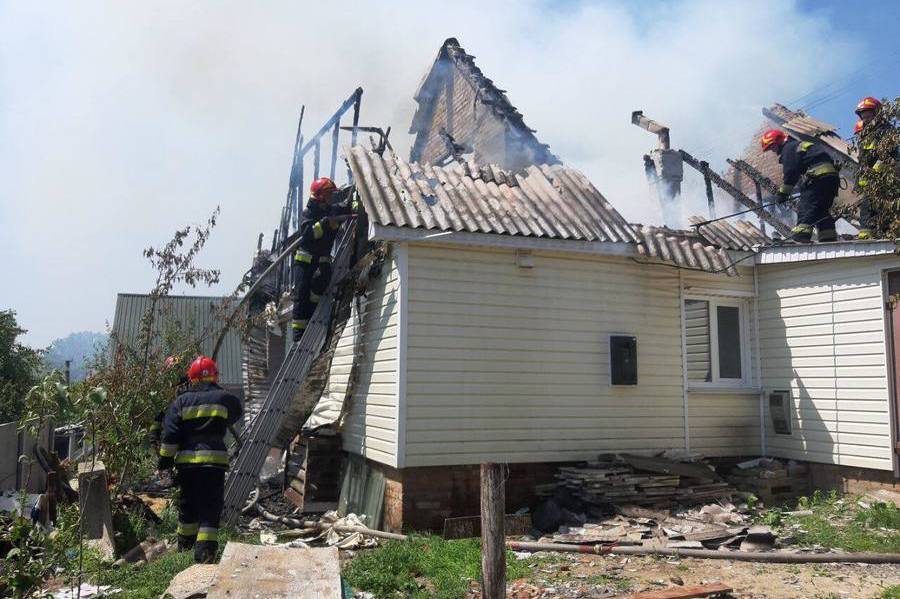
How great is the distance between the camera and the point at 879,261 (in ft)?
27.3

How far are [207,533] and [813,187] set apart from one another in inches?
328

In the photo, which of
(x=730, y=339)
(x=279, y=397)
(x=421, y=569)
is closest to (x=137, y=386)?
(x=279, y=397)

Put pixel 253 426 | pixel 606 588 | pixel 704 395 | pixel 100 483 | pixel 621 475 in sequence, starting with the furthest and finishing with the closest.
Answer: pixel 704 395, pixel 253 426, pixel 621 475, pixel 100 483, pixel 606 588

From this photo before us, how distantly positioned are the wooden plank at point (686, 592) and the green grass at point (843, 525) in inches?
79.7

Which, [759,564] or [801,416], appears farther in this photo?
[801,416]

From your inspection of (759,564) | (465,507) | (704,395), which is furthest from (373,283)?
(759,564)

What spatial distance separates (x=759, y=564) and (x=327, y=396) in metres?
6.00

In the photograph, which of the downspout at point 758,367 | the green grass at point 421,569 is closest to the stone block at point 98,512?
the green grass at point 421,569

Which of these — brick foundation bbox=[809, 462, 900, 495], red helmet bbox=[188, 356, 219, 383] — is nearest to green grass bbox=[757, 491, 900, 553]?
brick foundation bbox=[809, 462, 900, 495]

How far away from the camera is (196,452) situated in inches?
272

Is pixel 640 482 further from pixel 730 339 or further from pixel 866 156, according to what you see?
pixel 866 156

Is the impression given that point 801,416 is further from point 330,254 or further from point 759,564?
point 330,254

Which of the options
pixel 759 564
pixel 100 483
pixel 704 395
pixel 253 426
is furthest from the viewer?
pixel 704 395

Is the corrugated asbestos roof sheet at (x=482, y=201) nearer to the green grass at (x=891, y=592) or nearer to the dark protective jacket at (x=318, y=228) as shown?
the dark protective jacket at (x=318, y=228)
